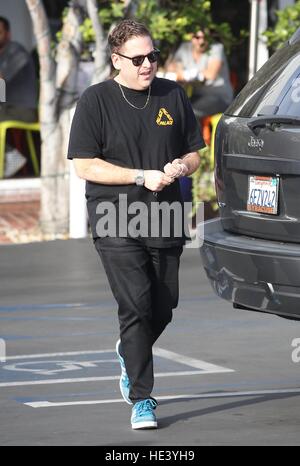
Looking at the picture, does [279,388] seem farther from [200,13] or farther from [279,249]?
[200,13]

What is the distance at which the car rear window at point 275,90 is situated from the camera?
7267 mm

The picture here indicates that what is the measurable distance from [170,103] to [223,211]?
32.4 inches

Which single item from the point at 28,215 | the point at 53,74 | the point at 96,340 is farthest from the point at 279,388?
the point at 28,215

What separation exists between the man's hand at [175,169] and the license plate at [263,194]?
18.7 inches

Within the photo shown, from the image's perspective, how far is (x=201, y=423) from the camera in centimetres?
718

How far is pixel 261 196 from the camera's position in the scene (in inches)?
287

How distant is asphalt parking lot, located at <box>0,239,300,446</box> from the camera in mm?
7012

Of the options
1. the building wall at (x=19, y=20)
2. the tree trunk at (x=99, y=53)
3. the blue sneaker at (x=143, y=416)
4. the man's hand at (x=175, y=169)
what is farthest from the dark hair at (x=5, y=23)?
the blue sneaker at (x=143, y=416)

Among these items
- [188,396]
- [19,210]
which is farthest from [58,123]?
[188,396]

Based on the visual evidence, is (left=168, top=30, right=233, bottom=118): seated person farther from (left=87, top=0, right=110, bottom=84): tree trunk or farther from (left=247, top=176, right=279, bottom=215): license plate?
(left=247, top=176, right=279, bottom=215): license plate

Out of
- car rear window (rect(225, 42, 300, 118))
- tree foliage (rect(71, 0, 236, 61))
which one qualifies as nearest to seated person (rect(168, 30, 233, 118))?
tree foliage (rect(71, 0, 236, 61))

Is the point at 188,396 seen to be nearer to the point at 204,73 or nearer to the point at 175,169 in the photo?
the point at 175,169

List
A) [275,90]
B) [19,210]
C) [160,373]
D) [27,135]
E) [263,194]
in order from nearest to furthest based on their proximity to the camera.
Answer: [263,194] < [275,90] < [160,373] < [19,210] < [27,135]

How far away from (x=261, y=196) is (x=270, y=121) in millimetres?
385
